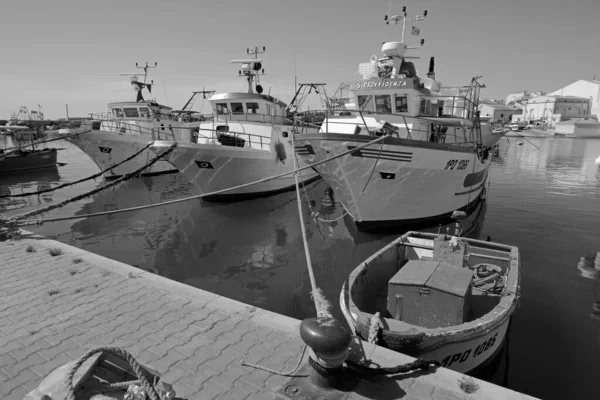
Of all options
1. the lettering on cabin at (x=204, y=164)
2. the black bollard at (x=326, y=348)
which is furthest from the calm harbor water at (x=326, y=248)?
the black bollard at (x=326, y=348)

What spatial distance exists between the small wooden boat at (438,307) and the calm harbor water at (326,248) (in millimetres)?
854

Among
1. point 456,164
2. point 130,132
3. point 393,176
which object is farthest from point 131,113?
point 456,164

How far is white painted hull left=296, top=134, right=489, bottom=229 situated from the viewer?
1003cm

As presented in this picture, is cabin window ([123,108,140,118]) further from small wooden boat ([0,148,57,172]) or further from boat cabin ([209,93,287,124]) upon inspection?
small wooden boat ([0,148,57,172])

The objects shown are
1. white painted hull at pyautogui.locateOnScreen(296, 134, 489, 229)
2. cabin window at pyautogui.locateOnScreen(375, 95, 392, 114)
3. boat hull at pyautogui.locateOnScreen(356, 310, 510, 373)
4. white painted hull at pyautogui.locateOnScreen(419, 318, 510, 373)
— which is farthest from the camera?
cabin window at pyautogui.locateOnScreen(375, 95, 392, 114)

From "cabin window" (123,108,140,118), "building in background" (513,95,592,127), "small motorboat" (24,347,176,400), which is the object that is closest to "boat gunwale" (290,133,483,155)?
"small motorboat" (24,347,176,400)

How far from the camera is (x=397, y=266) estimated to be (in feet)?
23.8

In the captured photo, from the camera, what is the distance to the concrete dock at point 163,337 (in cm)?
335

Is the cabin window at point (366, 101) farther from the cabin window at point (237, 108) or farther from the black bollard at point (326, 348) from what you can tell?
the black bollard at point (326, 348)

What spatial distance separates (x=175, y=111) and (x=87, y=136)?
20.2 ft

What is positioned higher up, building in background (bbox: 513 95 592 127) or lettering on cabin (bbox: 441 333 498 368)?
building in background (bbox: 513 95 592 127)

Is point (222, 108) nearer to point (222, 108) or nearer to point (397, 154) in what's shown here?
point (222, 108)

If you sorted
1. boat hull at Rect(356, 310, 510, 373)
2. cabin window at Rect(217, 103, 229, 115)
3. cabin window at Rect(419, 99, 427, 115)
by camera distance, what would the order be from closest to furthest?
boat hull at Rect(356, 310, 510, 373) → cabin window at Rect(419, 99, 427, 115) → cabin window at Rect(217, 103, 229, 115)

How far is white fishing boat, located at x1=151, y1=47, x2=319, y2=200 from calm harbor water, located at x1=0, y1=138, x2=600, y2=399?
95cm
